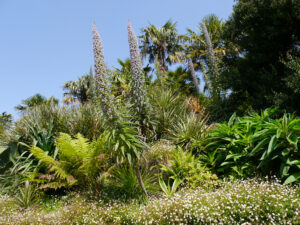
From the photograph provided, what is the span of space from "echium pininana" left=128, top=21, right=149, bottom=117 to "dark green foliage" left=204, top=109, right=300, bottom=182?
2035 millimetres

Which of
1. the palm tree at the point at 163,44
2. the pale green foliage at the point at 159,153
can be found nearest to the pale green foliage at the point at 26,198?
the pale green foliage at the point at 159,153

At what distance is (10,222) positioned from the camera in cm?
443

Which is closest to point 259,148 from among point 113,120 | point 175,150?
point 175,150

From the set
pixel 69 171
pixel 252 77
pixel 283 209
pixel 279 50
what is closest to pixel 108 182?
pixel 69 171

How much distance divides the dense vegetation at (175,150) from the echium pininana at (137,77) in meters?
0.03

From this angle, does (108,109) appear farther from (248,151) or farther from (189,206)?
(248,151)

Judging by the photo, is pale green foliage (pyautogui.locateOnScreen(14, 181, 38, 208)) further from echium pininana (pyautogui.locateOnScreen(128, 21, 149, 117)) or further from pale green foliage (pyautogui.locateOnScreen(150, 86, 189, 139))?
pale green foliage (pyautogui.locateOnScreen(150, 86, 189, 139))

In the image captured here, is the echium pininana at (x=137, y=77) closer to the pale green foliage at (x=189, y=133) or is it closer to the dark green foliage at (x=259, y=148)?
the pale green foliage at (x=189, y=133)

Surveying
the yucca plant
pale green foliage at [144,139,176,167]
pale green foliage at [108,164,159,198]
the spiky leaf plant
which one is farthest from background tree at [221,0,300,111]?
the yucca plant

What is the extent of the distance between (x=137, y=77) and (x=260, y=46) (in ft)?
16.8

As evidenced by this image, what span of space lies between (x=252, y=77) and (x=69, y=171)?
23.1 feet

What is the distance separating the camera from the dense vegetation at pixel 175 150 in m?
3.68

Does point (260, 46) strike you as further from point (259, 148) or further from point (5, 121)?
point (5, 121)

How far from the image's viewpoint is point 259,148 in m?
4.16
